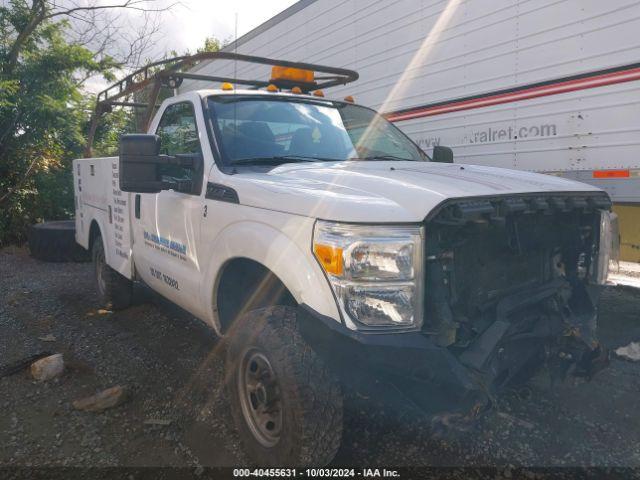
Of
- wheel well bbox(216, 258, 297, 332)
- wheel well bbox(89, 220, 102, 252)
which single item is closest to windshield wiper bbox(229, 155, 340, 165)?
wheel well bbox(216, 258, 297, 332)

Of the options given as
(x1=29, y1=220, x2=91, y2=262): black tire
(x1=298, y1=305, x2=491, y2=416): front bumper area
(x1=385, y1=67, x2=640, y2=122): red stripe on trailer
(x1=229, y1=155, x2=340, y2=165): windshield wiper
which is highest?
(x1=385, y1=67, x2=640, y2=122): red stripe on trailer

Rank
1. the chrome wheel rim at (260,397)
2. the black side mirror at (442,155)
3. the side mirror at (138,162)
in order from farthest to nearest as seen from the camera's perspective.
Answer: the black side mirror at (442,155), the side mirror at (138,162), the chrome wheel rim at (260,397)

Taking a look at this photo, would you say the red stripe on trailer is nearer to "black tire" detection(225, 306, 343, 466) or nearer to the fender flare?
the fender flare

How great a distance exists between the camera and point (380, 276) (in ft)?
6.66

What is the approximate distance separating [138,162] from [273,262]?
1.13 metres

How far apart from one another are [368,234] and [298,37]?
616 cm

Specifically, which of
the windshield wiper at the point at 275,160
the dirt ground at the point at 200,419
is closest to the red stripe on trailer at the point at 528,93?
the dirt ground at the point at 200,419

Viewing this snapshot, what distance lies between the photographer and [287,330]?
2277 millimetres

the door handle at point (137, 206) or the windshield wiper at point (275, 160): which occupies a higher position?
the windshield wiper at point (275, 160)

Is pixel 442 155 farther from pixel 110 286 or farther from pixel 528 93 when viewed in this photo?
pixel 110 286

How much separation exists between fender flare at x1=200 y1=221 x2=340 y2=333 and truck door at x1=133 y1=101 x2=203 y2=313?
26cm

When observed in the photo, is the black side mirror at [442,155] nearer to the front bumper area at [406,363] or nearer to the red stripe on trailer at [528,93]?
the red stripe on trailer at [528,93]

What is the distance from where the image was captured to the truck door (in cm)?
314

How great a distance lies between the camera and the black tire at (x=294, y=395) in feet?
6.97
